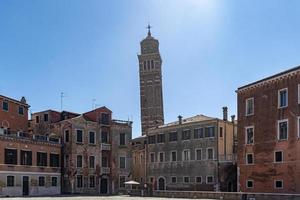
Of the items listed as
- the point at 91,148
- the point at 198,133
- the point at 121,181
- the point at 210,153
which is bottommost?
the point at 121,181

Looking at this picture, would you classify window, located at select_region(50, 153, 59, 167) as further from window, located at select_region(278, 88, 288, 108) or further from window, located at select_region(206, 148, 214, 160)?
window, located at select_region(278, 88, 288, 108)

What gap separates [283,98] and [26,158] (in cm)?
2806

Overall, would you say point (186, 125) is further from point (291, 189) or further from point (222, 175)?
point (291, 189)

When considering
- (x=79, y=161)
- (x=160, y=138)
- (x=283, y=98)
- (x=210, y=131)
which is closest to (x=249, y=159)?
(x=283, y=98)

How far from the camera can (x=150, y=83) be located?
9975 centimetres

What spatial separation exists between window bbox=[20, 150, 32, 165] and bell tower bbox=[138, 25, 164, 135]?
4298 cm

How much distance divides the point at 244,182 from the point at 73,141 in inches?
889

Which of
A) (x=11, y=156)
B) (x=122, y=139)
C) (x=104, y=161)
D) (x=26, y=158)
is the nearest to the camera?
(x=11, y=156)

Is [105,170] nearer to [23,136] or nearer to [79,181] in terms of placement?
[79,181]

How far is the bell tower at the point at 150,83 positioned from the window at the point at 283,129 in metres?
52.0

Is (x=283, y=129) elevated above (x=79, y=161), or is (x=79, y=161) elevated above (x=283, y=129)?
(x=283, y=129)

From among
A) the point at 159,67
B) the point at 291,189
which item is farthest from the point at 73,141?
the point at 159,67

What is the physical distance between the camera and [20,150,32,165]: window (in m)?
52.4

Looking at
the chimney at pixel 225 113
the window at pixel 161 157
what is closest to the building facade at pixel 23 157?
the window at pixel 161 157
